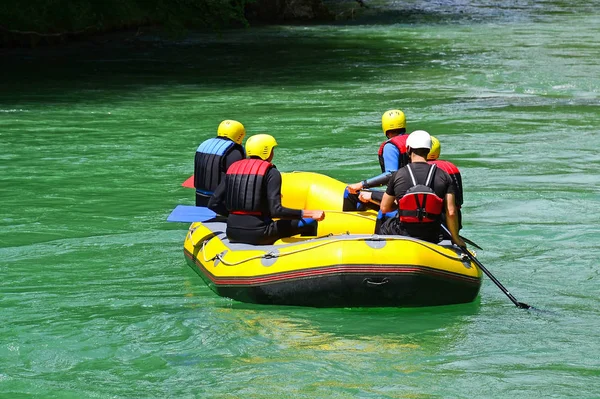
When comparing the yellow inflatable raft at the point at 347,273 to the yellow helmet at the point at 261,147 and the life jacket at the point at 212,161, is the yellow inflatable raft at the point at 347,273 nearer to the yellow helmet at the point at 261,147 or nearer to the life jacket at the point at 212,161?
the yellow helmet at the point at 261,147

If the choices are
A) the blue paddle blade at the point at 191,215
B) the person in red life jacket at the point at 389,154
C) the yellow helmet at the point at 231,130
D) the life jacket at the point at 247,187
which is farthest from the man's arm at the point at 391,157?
the blue paddle blade at the point at 191,215

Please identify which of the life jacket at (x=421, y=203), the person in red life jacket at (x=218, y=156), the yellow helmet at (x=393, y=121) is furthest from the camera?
the person in red life jacket at (x=218, y=156)

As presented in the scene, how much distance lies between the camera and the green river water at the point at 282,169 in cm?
716

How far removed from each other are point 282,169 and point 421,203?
6568 mm

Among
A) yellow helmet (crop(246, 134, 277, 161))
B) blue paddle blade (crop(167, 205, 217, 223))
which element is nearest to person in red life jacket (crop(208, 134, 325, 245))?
yellow helmet (crop(246, 134, 277, 161))

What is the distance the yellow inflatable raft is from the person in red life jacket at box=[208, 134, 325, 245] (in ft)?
0.38

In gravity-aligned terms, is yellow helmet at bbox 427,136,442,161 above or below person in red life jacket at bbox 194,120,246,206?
above

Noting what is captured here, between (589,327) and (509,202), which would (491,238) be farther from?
(589,327)

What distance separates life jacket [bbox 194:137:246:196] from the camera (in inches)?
369

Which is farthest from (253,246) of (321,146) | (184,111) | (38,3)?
(38,3)

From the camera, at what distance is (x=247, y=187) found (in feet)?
27.8

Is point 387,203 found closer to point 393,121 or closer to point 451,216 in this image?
point 451,216

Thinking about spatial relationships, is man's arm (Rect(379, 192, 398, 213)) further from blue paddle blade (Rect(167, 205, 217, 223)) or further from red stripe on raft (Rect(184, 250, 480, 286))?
blue paddle blade (Rect(167, 205, 217, 223))

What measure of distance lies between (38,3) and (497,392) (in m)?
26.1
